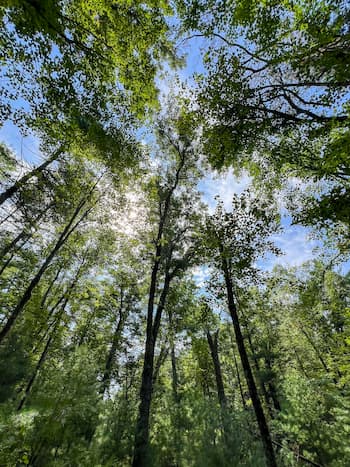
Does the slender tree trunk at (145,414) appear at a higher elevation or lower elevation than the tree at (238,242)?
lower

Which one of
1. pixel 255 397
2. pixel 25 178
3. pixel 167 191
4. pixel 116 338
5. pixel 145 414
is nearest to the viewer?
pixel 255 397

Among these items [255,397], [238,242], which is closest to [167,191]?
[238,242]

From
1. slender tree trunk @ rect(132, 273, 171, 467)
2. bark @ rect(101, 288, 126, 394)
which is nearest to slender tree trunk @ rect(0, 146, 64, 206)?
slender tree trunk @ rect(132, 273, 171, 467)

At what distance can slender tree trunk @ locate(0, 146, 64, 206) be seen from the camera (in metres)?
7.32

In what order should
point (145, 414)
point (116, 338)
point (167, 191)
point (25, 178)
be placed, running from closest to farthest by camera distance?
1. point (145, 414)
2. point (25, 178)
3. point (167, 191)
4. point (116, 338)

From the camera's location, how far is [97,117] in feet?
19.2

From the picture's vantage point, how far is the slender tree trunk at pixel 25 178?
7324 millimetres

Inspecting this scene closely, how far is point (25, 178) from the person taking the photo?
7.65 meters

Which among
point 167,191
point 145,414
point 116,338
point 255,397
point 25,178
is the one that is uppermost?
point 167,191

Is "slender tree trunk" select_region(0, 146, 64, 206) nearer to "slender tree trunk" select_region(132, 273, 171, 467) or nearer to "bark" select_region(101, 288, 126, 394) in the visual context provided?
"slender tree trunk" select_region(132, 273, 171, 467)

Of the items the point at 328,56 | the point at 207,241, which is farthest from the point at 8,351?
the point at 328,56

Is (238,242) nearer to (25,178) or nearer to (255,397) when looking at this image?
(255,397)

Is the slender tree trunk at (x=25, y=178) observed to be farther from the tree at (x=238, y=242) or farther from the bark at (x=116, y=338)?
the bark at (x=116, y=338)

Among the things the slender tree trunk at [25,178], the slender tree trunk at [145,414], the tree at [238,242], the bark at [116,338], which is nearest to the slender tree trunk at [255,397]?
the tree at [238,242]
